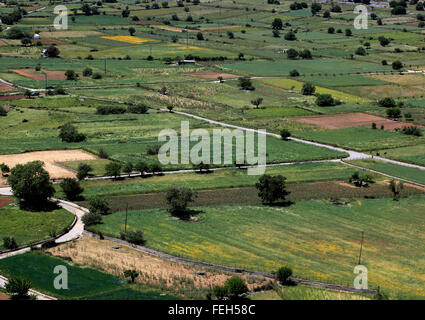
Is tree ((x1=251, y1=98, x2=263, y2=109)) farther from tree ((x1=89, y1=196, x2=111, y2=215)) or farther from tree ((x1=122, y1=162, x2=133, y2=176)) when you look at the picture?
tree ((x1=89, y1=196, x2=111, y2=215))

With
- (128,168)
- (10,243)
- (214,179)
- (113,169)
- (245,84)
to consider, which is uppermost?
(245,84)

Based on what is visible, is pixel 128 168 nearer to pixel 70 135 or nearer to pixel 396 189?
pixel 70 135

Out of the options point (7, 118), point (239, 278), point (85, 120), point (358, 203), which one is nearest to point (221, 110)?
point (85, 120)

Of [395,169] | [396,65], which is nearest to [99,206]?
[395,169]

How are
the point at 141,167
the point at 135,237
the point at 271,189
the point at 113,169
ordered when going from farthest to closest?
the point at 141,167 → the point at 113,169 → the point at 271,189 → the point at 135,237

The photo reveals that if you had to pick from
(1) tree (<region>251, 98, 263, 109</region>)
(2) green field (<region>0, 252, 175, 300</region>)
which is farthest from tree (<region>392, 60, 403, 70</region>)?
(2) green field (<region>0, 252, 175, 300</region>)
